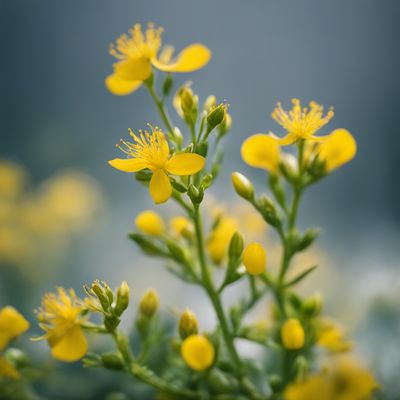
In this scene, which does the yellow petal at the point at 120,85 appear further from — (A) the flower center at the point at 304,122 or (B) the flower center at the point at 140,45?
(A) the flower center at the point at 304,122

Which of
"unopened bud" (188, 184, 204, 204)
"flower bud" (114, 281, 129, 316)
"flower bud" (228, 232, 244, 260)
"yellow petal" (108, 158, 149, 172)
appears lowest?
"flower bud" (114, 281, 129, 316)

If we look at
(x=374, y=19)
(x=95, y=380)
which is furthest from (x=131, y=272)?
(x=374, y=19)

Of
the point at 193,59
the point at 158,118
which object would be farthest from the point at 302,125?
the point at 158,118

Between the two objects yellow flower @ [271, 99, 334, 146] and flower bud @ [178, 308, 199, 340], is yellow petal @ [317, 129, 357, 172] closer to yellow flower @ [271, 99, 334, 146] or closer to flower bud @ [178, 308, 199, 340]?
yellow flower @ [271, 99, 334, 146]

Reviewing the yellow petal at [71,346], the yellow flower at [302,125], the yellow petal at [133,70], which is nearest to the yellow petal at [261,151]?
the yellow flower at [302,125]

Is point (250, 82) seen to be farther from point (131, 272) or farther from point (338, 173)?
point (131, 272)

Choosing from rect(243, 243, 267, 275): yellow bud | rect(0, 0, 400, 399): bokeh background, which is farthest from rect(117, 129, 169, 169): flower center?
rect(0, 0, 400, 399): bokeh background
